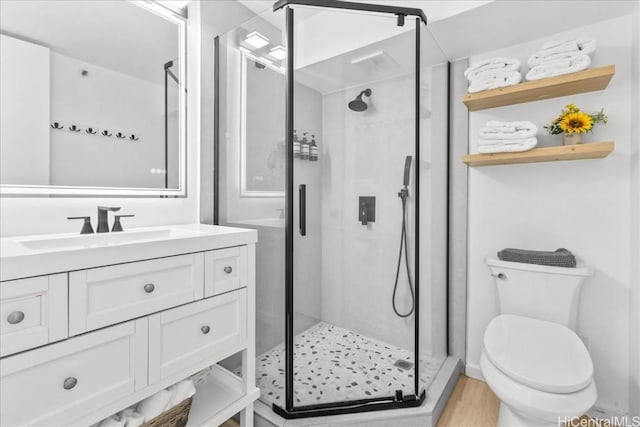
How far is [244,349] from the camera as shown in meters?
1.45

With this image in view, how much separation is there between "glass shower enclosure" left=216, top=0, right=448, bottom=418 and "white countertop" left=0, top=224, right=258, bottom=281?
0.39 metres

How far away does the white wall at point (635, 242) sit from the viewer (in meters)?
1.51

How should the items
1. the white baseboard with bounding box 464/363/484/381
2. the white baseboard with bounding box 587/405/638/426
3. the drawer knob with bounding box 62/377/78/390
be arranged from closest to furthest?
the drawer knob with bounding box 62/377/78/390 → the white baseboard with bounding box 587/405/638/426 → the white baseboard with bounding box 464/363/484/381

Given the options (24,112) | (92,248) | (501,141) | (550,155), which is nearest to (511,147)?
(501,141)

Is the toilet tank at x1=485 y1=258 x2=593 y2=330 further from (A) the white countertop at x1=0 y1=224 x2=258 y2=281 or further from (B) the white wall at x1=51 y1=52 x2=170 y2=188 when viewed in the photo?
(B) the white wall at x1=51 y1=52 x2=170 y2=188

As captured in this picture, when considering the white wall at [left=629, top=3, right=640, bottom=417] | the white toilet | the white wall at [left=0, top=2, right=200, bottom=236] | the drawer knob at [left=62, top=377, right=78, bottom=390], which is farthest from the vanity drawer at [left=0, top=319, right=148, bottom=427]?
the white wall at [left=629, top=3, right=640, bottom=417]

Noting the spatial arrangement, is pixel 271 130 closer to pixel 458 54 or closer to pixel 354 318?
pixel 354 318

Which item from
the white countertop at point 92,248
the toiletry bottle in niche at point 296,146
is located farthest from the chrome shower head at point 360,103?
the white countertop at point 92,248

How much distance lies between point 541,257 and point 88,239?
220 cm

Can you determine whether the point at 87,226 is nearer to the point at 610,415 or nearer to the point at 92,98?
the point at 92,98

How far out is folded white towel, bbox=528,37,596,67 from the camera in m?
1.56

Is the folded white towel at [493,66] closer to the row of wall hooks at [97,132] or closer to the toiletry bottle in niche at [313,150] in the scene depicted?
the toiletry bottle in niche at [313,150]

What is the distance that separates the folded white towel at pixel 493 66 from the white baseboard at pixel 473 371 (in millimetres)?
1866

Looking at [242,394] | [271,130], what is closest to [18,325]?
[242,394]
